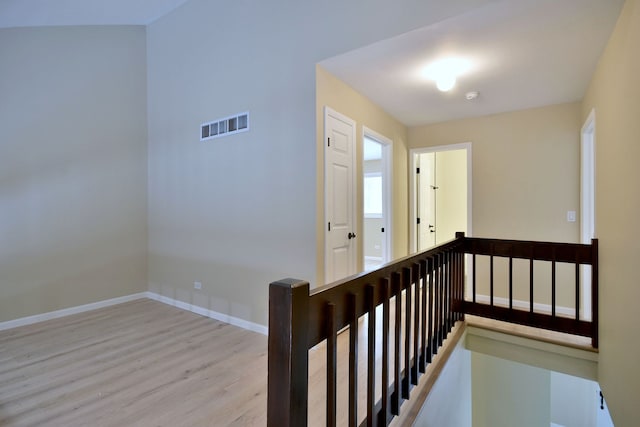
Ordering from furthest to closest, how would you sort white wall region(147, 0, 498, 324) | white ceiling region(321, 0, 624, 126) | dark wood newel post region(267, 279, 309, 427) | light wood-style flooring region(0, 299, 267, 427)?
white wall region(147, 0, 498, 324)
white ceiling region(321, 0, 624, 126)
light wood-style flooring region(0, 299, 267, 427)
dark wood newel post region(267, 279, 309, 427)

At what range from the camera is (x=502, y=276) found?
3783 mm

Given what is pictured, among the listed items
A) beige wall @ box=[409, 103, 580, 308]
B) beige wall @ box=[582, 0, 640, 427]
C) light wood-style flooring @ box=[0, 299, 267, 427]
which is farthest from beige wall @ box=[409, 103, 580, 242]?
light wood-style flooring @ box=[0, 299, 267, 427]

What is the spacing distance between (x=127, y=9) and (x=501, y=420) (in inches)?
276

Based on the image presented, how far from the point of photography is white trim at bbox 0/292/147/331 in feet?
10.3

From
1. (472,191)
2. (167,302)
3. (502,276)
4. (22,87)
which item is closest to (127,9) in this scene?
(22,87)

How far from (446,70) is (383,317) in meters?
Answer: 2.27

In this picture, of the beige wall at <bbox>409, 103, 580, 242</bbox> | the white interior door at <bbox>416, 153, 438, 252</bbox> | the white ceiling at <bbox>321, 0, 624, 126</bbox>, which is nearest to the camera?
the white ceiling at <bbox>321, 0, 624, 126</bbox>

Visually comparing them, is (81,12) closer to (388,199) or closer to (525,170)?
(388,199)

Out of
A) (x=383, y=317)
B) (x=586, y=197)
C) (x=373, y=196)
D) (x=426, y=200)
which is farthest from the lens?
(x=373, y=196)

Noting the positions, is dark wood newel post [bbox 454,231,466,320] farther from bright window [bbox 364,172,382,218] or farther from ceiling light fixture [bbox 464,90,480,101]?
bright window [bbox 364,172,382,218]

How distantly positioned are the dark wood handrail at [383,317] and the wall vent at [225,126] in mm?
2218

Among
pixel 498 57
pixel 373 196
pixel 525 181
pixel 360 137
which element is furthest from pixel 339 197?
pixel 373 196

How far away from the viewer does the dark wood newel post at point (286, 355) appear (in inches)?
34.2

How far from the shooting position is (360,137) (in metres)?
3.31
